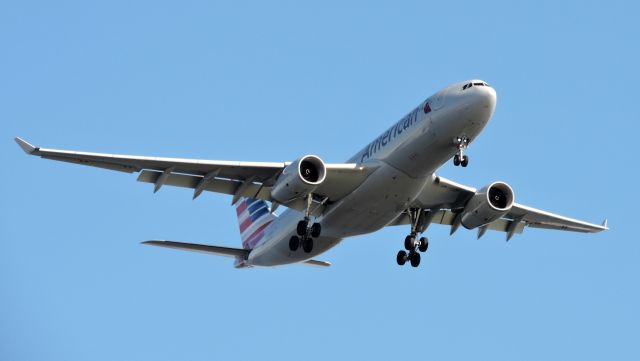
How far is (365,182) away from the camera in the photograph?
122 feet

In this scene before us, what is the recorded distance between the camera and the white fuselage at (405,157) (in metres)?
34.8

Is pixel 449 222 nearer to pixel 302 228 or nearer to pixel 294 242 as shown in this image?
pixel 294 242

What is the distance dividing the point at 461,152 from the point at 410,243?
6.32 meters

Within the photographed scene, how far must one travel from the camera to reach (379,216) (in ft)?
126

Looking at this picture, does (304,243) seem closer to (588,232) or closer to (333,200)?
(333,200)

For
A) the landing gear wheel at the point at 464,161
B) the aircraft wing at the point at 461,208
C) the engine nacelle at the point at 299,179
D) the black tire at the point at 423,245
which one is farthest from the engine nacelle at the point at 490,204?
the engine nacelle at the point at 299,179

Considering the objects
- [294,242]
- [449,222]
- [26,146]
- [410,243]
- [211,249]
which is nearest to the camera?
[26,146]

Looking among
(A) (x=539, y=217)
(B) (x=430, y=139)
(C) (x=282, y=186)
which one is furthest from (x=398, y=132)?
(A) (x=539, y=217)

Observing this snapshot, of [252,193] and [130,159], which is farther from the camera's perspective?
[252,193]

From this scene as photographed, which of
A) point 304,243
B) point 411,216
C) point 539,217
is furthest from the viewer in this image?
point 539,217

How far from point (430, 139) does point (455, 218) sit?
819cm

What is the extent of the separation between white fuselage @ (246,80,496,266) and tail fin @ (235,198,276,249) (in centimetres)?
410

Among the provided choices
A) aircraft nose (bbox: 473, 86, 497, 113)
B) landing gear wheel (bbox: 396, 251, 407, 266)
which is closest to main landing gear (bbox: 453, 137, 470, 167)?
aircraft nose (bbox: 473, 86, 497, 113)

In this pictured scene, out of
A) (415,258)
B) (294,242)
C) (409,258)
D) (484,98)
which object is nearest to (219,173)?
(294,242)
